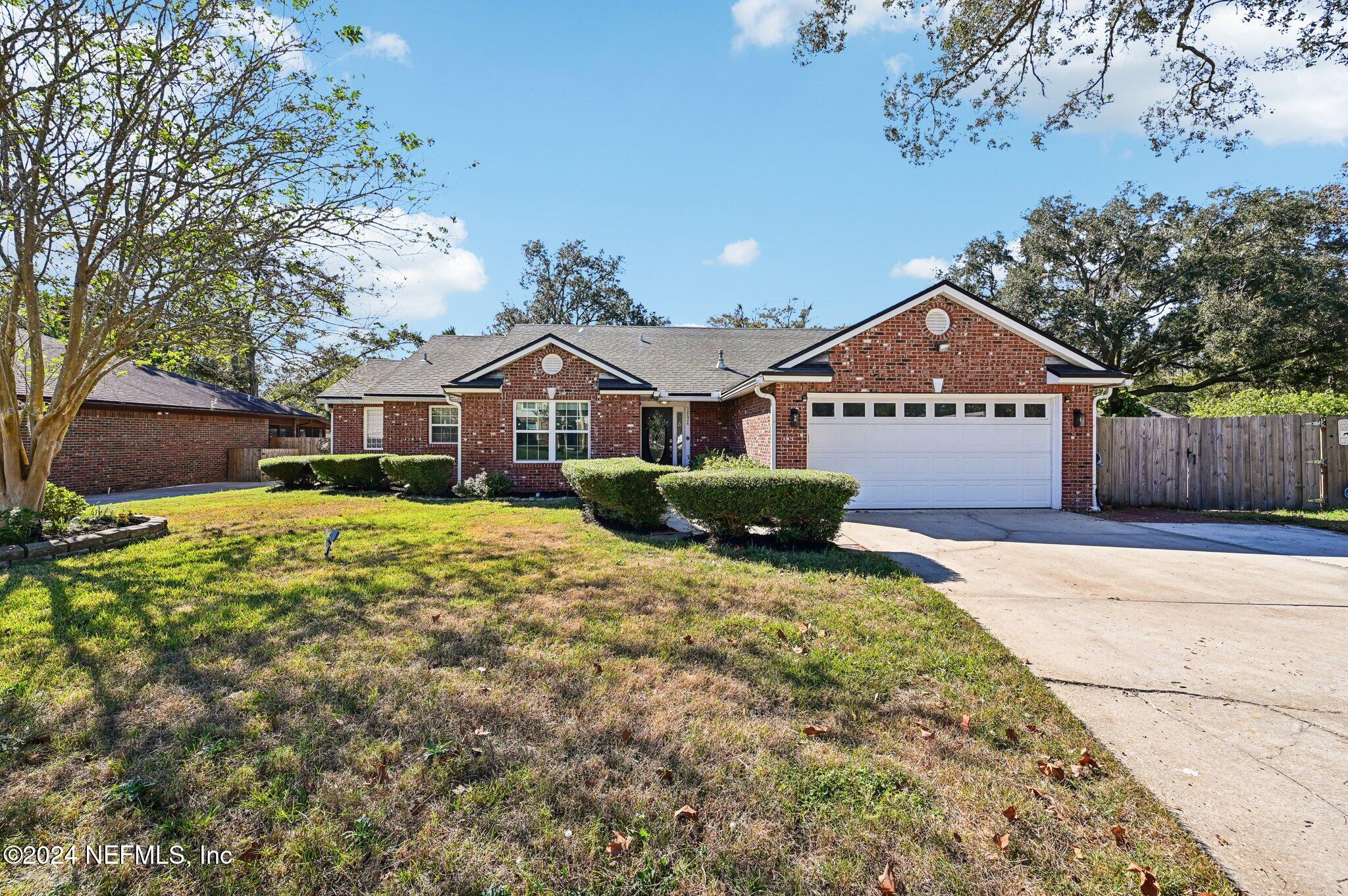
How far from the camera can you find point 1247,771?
9.29 feet

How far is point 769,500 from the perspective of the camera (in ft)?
24.2

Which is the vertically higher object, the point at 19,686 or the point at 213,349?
the point at 213,349

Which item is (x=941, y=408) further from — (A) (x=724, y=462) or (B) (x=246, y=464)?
(B) (x=246, y=464)

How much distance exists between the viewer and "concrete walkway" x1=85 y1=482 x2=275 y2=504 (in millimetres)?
14961

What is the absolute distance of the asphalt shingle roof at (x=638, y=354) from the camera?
16781 millimetres

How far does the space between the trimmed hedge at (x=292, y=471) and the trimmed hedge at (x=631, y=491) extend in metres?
11.5

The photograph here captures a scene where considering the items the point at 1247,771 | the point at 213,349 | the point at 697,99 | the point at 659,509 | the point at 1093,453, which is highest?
the point at 697,99

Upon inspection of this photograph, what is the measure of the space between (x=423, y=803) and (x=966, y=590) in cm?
533

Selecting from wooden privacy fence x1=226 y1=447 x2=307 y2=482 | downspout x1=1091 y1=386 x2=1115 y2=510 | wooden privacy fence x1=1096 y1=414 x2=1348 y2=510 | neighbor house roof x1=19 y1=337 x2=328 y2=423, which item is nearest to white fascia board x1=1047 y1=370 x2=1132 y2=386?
downspout x1=1091 y1=386 x2=1115 y2=510

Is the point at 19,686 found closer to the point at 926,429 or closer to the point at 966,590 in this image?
the point at 966,590

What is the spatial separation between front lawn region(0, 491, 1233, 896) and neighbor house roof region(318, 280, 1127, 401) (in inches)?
322

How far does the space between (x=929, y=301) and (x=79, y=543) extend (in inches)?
565

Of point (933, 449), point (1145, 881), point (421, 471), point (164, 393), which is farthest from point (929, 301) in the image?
point (164, 393)

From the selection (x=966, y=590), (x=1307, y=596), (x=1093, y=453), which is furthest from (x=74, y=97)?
(x=1093, y=453)
